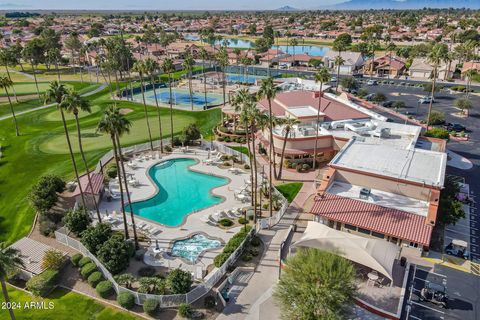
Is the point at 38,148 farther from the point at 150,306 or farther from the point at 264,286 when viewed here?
the point at 264,286

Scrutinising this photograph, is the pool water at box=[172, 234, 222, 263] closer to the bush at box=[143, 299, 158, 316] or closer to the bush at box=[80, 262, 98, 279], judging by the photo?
the bush at box=[143, 299, 158, 316]

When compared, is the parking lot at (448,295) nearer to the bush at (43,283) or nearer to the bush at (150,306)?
the bush at (150,306)

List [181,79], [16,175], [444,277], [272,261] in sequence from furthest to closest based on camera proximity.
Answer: [181,79] → [16,175] → [272,261] → [444,277]

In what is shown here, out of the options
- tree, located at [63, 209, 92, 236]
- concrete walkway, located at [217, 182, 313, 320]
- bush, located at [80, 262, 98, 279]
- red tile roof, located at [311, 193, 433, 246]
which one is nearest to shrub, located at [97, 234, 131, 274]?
bush, located at [80, 262, 98, 279]

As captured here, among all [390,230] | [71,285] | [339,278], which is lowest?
[71,285]

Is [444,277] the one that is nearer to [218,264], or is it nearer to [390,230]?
[390,230]

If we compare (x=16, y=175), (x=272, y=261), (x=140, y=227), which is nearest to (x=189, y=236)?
Result: (x=140, y=227)
